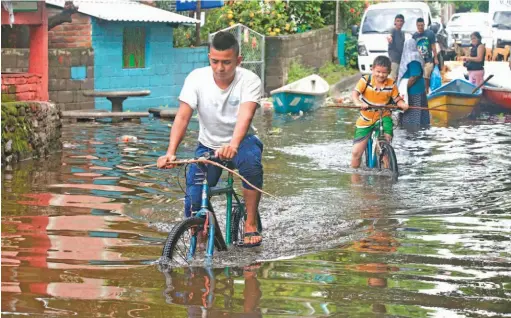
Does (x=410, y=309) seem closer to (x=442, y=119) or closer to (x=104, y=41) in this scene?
(x=442, y=119)

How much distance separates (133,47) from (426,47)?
774cm

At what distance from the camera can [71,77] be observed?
2219cm

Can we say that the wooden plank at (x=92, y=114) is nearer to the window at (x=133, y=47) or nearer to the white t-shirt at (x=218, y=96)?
the window at (x=133, y=47)

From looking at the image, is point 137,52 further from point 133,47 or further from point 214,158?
point 214,158

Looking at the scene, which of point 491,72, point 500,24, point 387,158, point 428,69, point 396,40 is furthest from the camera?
point 500,24

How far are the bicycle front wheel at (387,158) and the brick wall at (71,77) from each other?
431 inches

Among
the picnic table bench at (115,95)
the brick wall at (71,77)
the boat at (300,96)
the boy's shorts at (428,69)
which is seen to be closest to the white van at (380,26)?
the boat at (300,96)

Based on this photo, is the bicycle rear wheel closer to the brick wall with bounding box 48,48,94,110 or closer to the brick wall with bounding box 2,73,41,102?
the brick wall with bounding box 2,73,41,102

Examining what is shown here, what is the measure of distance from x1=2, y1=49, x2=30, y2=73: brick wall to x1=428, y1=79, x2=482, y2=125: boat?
7.93 m

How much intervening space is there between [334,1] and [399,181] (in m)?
21.5

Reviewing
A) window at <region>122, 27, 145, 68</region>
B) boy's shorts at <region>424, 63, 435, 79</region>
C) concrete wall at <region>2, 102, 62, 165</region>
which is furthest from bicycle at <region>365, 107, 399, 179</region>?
window at <region>122, 27, 145, 68</region>

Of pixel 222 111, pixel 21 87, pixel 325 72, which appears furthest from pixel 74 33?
pixel 222 111

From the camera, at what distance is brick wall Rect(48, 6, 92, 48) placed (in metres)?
22.9

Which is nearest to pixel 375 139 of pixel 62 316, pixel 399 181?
pixel 399 181
